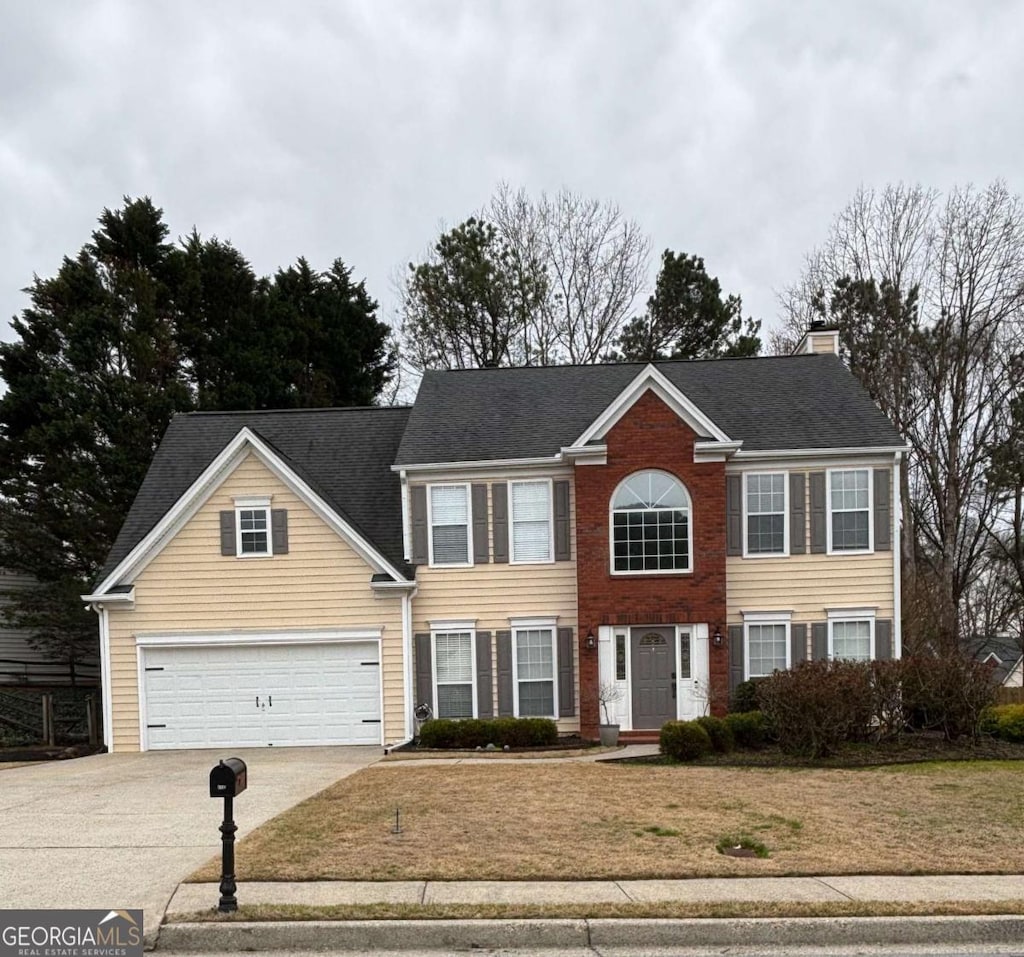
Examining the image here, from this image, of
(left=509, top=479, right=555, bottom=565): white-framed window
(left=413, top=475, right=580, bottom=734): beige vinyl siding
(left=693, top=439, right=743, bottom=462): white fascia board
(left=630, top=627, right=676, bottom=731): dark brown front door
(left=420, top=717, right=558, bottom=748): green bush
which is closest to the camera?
(left=420, top=717, right=558, bottom=748): green bush

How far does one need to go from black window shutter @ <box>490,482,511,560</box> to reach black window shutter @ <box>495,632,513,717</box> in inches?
65.3

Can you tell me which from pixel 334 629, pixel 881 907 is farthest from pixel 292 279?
pixel 881 907

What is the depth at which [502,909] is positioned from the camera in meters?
6.21

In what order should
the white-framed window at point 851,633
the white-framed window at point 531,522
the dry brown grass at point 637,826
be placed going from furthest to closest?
the white-framed window at point 531,522
the white-framed window at point 851,633
the dry brown grass at point 637,826

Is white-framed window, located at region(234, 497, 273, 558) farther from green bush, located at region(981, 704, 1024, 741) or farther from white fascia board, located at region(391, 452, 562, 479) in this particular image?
green bush, located at region(981, 704, 1024, 741)

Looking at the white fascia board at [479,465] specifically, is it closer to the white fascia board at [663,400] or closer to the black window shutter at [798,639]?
the white fascia board at [663,400]

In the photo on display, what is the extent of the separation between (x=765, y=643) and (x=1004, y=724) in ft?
14.7

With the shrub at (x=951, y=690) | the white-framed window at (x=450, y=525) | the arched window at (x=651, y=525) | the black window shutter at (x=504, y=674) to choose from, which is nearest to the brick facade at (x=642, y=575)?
the arched window at (x=651, y=525)

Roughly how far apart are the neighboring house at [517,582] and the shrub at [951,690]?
10.5 ft

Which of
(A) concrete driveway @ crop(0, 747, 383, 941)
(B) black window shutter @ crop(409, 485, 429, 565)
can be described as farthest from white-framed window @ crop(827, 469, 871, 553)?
(A) concrete driveway @ crop(0, 747, 383, 941)

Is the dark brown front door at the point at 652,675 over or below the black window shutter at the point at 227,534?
below

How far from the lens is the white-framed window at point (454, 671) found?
1822 cm

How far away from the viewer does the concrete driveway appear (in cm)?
689

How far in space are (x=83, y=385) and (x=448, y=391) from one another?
41.7ft
